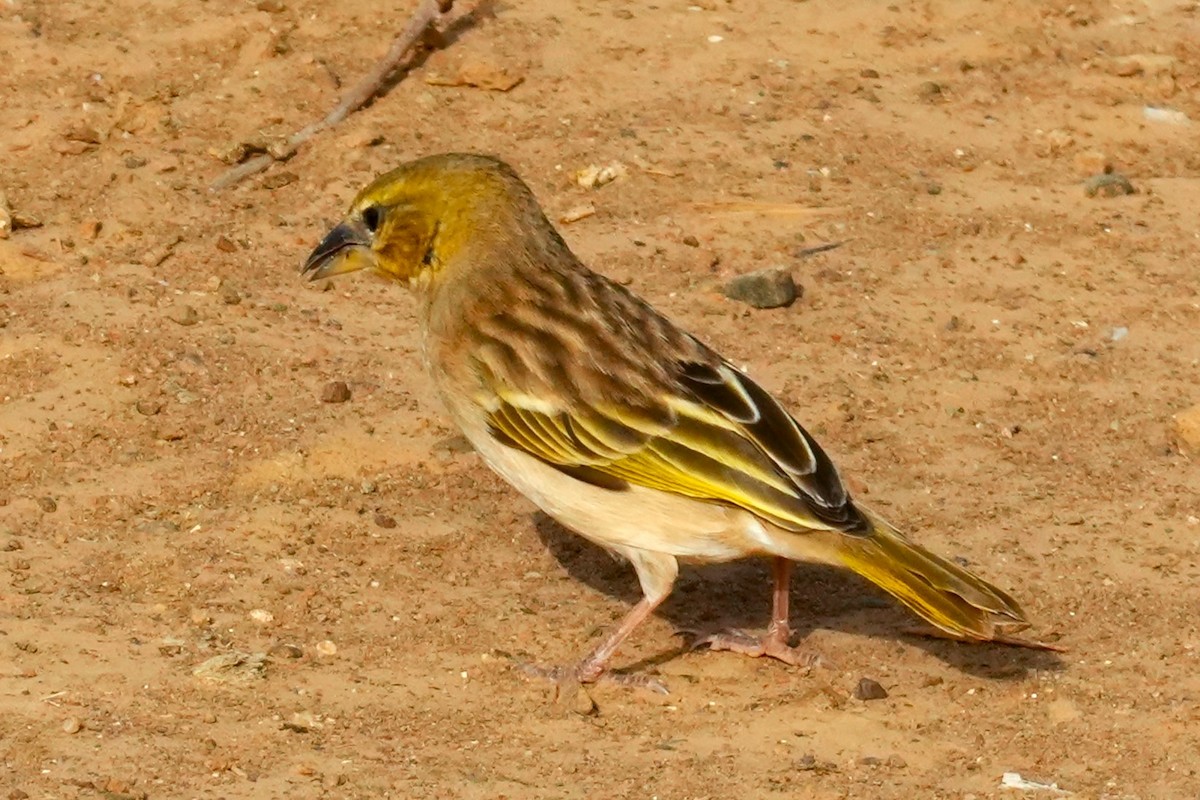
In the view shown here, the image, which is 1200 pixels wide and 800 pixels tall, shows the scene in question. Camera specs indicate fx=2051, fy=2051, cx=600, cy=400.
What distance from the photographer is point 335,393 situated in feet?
26.1

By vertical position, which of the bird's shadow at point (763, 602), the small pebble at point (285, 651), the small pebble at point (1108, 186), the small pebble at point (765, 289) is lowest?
the bird's shadow at point (763, 602)

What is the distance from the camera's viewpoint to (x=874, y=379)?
27.4ft

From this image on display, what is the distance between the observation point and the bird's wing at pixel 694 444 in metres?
6.27

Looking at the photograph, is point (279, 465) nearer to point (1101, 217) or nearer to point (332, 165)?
point (332, 165)

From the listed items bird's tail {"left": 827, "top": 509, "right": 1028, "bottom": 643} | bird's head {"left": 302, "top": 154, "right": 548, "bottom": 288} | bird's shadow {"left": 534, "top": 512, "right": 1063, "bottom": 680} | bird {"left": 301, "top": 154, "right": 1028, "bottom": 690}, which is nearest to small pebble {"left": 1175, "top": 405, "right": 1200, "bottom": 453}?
bird's shadow {"left": 534, "top": 512, "right": 1063, "bottom": 680}

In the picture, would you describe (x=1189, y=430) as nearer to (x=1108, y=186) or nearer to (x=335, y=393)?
(x=1108, y=186)

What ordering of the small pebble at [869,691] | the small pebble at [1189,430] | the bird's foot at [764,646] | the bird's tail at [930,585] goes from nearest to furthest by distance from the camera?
the bird's tail at [930,585] < the small pebble at [869,691] < the bird's foot at [764,646] < the small pebble at [1189,430]

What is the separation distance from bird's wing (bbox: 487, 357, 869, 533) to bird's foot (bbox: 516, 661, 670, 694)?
0.60 meters

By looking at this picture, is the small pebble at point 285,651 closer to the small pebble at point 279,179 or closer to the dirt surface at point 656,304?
the dirt surface at point 656,304

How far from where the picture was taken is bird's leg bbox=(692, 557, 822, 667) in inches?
265

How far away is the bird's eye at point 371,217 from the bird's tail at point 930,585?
1969mm

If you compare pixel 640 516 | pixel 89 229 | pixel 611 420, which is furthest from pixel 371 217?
pixel 89 229

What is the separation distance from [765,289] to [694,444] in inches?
98.2

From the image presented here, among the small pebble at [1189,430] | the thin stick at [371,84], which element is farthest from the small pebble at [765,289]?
the thin stick at [371,84]
